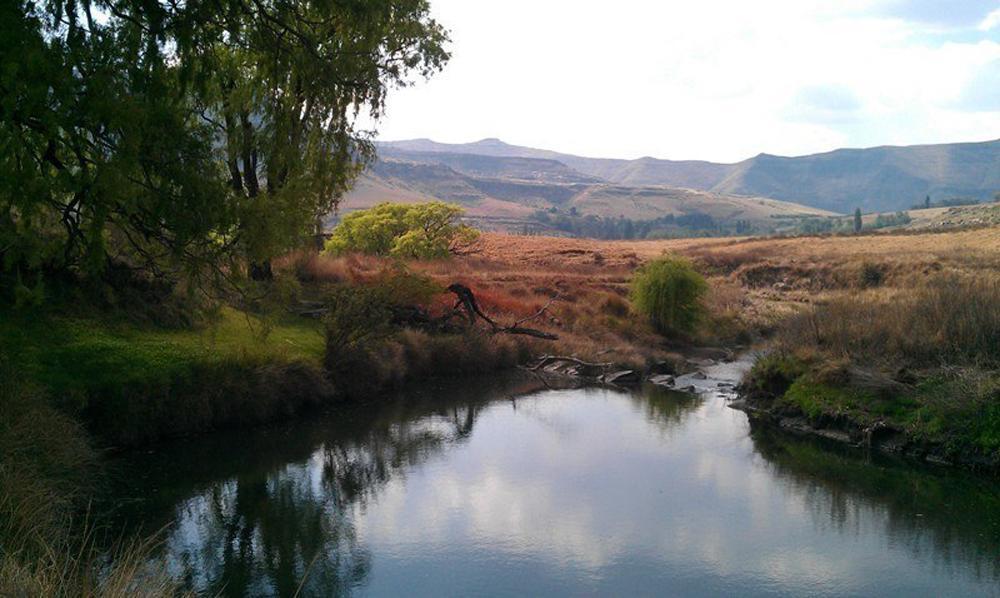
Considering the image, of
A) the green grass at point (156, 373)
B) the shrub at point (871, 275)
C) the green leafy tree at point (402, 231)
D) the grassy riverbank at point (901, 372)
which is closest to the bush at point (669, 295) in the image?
the grassy riverbank at point (901, 372)

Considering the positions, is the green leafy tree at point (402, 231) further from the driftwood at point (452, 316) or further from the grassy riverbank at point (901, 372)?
the grassy riverbank at point (901, 372)

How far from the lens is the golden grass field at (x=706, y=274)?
1502 inches

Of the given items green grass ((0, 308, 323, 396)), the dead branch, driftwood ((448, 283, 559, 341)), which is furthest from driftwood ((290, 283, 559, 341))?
green grass ((0, 308, 323, 396))

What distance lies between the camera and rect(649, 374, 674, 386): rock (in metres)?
32.0

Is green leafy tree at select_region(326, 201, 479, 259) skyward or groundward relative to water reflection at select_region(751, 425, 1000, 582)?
skyward

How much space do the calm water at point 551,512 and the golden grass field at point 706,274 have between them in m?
12.3

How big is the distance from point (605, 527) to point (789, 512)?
4.58 metres

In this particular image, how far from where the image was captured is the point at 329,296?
2708 cm

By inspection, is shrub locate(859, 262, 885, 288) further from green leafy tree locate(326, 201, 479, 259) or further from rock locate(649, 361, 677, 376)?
green leafy tree locate(326, 201, 479, 259)

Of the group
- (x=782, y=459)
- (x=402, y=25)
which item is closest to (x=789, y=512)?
(x=782, y=459)

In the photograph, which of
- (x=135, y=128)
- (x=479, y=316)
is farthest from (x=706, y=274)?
(x=135, y=128)

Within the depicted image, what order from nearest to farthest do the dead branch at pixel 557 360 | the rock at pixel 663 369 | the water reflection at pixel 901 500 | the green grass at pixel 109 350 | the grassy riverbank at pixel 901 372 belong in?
the water reflection at pixel 901 500 → the green grass at pixel 109 350 → the grassy riverbank at pixel 901 372 → the rock at pixel 663 369 → the dead branch at pixel 557 360

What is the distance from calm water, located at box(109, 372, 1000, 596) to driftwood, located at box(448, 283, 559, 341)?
850 centimetres

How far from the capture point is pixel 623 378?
108 feet
